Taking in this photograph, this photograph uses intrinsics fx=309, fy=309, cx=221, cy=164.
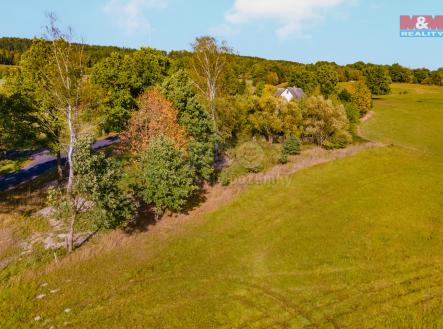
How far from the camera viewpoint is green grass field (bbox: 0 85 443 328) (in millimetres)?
19344

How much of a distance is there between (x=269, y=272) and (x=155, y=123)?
20692 millimetres

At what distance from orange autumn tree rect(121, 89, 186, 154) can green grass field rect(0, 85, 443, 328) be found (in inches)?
410

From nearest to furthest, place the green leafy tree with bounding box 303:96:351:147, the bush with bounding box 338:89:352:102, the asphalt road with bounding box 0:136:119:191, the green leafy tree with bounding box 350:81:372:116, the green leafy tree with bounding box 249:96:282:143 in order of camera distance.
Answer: the asphalt road with bounding box 0:136:119:191, the green leafy tree with bounding box 303:96:351:147, the green leafy tree with bounding box 249:96:282:143, the bush with bounding box 338:89:352:102, the green leafy tree with bounding box 350:81:372:116

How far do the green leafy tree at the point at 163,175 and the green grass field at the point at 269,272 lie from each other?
11.9 ft

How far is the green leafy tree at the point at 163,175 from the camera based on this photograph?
2948 cm

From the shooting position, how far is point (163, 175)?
29203 mm

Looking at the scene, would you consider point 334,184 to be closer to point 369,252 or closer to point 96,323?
point 369,252

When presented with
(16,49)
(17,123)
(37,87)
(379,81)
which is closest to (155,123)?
(37,87)

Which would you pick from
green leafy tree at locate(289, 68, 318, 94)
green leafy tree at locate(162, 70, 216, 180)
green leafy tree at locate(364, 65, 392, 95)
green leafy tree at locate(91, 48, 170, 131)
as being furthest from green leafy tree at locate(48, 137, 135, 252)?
green leafy tree at locate(364, 65, 392, 95)

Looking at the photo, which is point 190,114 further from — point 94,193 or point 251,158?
point 94,193

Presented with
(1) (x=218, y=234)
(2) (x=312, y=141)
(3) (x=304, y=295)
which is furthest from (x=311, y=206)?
(2) (x=312, y=141)

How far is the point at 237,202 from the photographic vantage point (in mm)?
36750

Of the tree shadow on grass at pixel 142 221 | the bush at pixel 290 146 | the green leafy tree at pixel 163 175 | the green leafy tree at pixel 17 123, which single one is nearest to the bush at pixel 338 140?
the bush at pixel 290 146

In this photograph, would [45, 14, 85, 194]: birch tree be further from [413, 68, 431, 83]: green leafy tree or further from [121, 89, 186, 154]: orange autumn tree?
[413, 68, 431, 83]: green leafy tree
